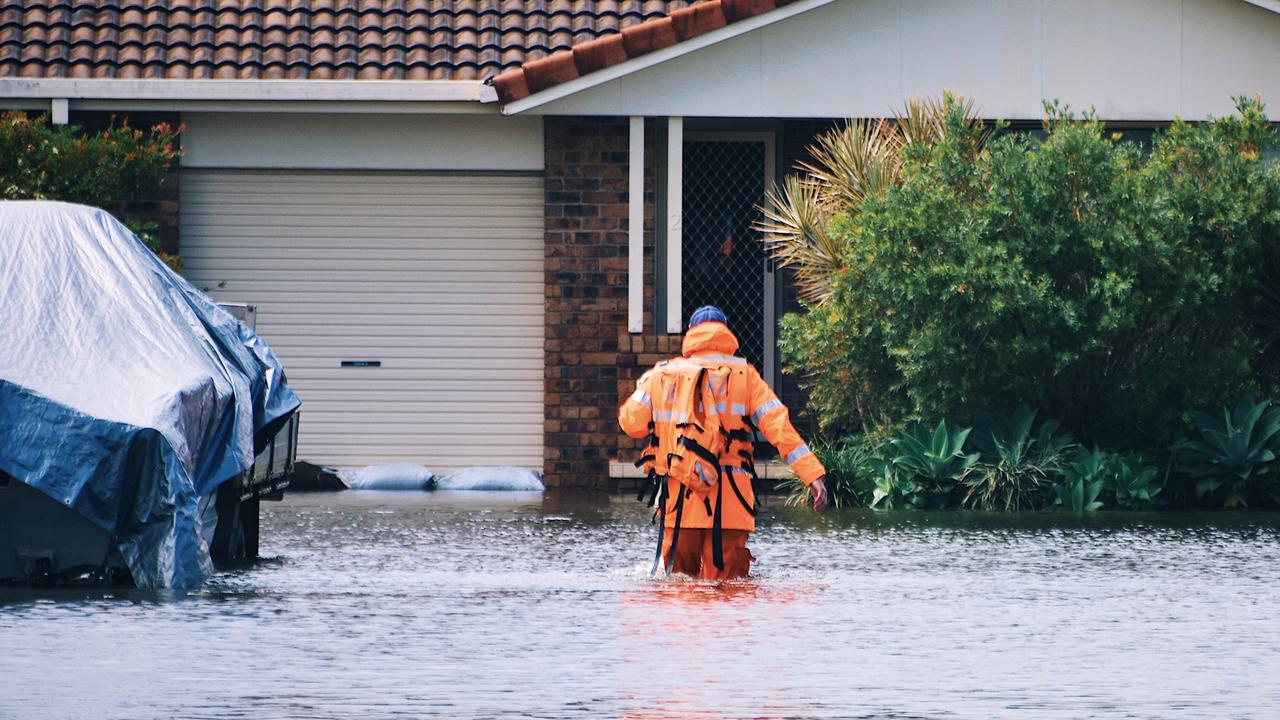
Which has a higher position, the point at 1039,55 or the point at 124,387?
the point at 1039,55

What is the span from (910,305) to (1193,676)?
25.2 ft

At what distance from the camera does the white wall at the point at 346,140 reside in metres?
17.8

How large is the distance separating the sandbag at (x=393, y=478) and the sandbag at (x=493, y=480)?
0.42ft

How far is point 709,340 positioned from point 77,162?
746 centimetres

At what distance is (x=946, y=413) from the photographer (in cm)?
1551

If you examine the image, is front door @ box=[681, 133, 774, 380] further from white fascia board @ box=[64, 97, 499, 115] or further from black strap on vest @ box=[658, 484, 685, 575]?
black strap on vest @ box=[658, 484, 685, 575]

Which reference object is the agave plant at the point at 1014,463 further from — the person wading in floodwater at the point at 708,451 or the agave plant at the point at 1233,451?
the person wading in floodwater at the point at 708,451

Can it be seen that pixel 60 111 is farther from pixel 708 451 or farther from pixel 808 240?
pixel 708 451

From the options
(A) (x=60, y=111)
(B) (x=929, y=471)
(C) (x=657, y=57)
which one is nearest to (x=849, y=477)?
(B) (x=929, y=471)

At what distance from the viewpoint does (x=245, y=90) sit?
16969 mm

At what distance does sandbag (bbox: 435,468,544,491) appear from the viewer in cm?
1731

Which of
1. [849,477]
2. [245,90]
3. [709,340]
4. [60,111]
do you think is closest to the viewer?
[709,340]

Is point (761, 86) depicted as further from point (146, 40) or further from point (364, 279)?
point (146, 40)

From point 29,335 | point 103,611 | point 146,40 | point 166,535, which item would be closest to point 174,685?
point 103,611
